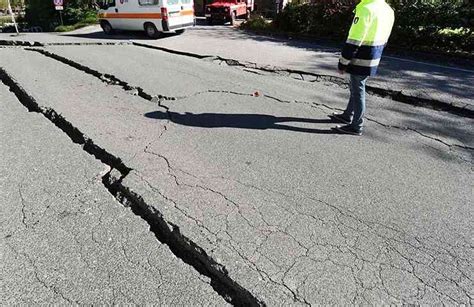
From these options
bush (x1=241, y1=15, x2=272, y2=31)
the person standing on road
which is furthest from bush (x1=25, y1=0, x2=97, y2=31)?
the person standing on road

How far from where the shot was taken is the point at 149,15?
590 inches

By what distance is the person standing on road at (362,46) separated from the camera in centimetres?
429

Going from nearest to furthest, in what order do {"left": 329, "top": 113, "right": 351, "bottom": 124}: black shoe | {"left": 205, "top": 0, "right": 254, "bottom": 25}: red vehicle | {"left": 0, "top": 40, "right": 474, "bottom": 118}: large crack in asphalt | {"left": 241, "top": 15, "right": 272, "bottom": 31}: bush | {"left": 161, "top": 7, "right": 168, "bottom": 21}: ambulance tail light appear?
{"left": 329, "top": 113, "right": 351, "bottom": 124}: black shoe < {"left": 0, "top": 40, "right": 474, "bottom": 118}: large crack in asphalt < {"left": 161, "top": 7, "right": 168, "bottom": 21}: ambulance tail light < {"left": 241, "top": 15, "right": 272, "bottom": 31}: bush < {"left": 205, "top": 0, "right": 254, "bottom": 25}: red vehicle

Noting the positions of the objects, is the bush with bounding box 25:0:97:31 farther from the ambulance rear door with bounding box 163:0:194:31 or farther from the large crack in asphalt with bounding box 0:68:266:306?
the large crack in asphalt with bounding box 0:68:266:306

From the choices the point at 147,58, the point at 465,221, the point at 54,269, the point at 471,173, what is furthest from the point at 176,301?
the point at 147,58

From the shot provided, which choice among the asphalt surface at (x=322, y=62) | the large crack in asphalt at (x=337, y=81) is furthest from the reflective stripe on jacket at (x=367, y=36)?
the asphalt surface at (x=322, y=62)

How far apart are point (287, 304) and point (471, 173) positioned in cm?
303

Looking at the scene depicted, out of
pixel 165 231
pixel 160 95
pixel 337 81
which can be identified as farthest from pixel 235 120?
pixel 337 81

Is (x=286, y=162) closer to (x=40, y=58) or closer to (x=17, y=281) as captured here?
(x=17, y=281)

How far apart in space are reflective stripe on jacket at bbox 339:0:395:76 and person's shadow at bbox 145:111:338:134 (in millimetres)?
994

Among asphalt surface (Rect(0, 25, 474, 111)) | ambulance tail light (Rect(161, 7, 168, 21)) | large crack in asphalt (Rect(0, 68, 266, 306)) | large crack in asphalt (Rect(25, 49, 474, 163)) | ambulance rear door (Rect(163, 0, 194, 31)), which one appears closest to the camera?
large crack in asphalt (Rect(0, 68, 266, 306))

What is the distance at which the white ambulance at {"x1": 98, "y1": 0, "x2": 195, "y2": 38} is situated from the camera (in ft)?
48.2

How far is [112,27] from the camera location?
56.2 ft

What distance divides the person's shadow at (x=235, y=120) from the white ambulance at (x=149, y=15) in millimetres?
10661
